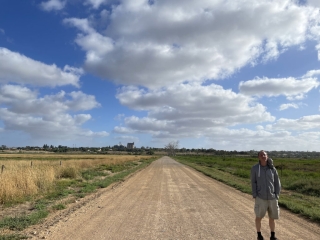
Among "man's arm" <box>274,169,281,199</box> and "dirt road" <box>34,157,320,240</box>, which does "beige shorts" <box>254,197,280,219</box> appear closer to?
"man's arm" <box>274,169,281,199</box>

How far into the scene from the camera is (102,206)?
10.6 metres

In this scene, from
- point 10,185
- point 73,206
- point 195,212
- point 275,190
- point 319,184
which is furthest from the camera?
point 319,184

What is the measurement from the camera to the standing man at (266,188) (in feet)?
20.4

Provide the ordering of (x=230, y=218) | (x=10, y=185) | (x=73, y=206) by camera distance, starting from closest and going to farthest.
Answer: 1. (x=230, y=218)
2. (x=73, y=206)
3. (x=10, y=185)

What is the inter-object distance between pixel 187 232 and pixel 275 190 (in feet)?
7.96

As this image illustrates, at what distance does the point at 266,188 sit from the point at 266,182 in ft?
0.44

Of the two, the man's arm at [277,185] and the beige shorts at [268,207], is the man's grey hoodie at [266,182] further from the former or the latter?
the beige shorts at [268,207]

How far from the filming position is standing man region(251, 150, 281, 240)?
20.4ft

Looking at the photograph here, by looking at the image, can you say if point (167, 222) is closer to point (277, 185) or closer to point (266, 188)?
point (266, 188)

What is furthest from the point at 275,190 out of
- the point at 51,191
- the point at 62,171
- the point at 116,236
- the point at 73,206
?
the point at 62,171

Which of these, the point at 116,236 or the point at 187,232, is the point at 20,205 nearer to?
the point at 116,236

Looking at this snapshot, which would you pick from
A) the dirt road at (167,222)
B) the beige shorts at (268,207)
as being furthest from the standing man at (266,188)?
the dirt road at (167,222)

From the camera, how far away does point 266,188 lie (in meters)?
6.22

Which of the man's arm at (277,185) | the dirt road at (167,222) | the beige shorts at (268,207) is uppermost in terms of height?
the man's arm at (277,185)
